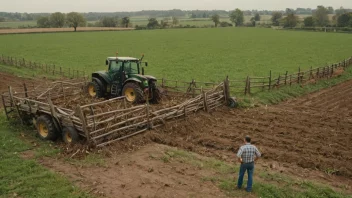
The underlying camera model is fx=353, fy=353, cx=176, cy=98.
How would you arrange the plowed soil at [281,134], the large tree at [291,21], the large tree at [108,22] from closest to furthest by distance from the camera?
the plowed soil at [281,134] < the large tree at [291,21] < the large tree at [108,22]

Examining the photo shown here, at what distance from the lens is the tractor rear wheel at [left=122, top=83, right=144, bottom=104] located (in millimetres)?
14133

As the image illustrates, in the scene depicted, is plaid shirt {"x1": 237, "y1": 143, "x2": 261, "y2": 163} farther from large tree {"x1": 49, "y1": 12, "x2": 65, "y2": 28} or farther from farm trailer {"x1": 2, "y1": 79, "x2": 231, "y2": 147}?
large tree {"x1": 49, "y1": 12, "x2": 65, "y2": 28}

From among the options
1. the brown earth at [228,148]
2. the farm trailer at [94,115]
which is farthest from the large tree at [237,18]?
the farm trailer at [94,115]

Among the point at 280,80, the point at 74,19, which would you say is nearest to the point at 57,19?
the point at 74,19

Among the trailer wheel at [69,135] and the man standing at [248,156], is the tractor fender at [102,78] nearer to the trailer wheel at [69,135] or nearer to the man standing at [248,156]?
the trailer wheel at [69,135]

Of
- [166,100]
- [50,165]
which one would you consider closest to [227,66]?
[166,100]

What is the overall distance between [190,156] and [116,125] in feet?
8.49


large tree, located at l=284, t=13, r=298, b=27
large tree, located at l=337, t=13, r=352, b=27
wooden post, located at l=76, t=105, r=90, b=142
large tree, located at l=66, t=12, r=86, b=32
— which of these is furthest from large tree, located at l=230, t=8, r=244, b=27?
wooden post, located at l=76, t=105, r=90, b=142

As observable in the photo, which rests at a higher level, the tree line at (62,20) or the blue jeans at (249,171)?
the tree line at (62,20)

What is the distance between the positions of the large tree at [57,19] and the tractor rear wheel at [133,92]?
331 feet

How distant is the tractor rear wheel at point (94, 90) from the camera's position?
1532cm

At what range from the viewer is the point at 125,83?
14.7 m

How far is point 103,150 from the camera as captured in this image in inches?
415

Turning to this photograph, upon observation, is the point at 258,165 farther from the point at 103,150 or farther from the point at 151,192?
the point at 103,150
